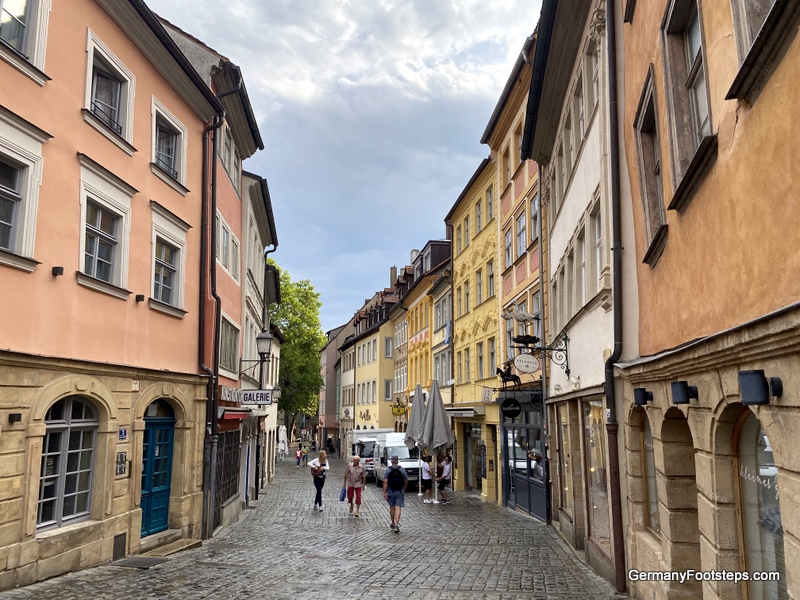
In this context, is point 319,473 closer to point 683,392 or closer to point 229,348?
point 229,348

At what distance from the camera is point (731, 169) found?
16.5ft

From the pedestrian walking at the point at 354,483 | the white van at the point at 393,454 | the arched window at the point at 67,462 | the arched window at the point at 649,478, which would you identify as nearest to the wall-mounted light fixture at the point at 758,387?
the arched window at the point at 649,478

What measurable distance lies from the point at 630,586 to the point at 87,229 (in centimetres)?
931

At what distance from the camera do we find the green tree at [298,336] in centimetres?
5325

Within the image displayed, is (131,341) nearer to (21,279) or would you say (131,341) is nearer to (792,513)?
(21,279)

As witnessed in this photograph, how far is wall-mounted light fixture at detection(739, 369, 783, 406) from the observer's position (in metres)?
4.39

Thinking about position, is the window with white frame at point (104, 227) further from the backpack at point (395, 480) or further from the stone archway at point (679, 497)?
the stone archway at point (679, 497)

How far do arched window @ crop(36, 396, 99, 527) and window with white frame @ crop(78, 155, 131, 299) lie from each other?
75.7 inches

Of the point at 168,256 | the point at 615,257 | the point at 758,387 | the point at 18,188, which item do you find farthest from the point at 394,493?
the point at 758,387

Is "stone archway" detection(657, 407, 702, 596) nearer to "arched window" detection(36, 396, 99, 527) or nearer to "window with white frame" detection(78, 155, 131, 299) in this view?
"arched window" detection(36, 396, 99, 527)

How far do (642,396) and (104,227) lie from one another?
862cm

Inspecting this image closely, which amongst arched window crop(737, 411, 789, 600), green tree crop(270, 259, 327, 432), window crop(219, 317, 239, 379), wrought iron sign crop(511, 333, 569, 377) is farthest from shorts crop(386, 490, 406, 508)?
green tree crop(270, 259, 327, 432)

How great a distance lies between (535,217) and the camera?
66.1 feet

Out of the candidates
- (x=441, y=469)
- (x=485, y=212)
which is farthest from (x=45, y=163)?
(x=485, y=212)
